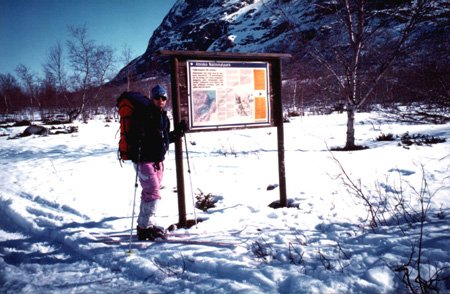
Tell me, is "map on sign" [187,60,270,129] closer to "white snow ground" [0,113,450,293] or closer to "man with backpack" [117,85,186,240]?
"man with backpack" [117,85,186,240]

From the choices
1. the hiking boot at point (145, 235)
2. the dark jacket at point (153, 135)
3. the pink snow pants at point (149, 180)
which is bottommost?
the hiking boot at point (145, 235)

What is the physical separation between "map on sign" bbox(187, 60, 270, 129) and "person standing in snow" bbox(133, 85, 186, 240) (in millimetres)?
540

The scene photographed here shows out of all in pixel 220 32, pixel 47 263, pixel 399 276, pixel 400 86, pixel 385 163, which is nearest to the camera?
pixel 399 276

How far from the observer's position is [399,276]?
227 centimetres

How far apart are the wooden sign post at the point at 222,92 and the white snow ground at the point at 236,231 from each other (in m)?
0.90

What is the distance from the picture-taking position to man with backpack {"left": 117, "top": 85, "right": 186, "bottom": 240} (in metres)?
3.35

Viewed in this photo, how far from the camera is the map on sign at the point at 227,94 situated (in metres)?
3.95

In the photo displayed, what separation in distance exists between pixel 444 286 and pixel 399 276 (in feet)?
1.01

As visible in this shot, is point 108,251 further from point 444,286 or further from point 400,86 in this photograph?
point 400,86

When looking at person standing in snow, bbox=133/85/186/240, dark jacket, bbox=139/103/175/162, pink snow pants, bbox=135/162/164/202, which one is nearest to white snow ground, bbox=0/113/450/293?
person standing in snow, bbox=133/85/186/240

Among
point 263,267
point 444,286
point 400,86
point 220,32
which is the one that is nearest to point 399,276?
point 444,286

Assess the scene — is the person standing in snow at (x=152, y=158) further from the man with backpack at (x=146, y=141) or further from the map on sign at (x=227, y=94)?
the map on sign at (x=227, y=94)

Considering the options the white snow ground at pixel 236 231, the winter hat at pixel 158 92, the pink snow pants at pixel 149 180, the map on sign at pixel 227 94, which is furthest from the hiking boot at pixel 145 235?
the winter hat at pixel 158 92

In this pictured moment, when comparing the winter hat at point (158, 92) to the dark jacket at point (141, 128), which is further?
the winter hat at point (158, 92)
